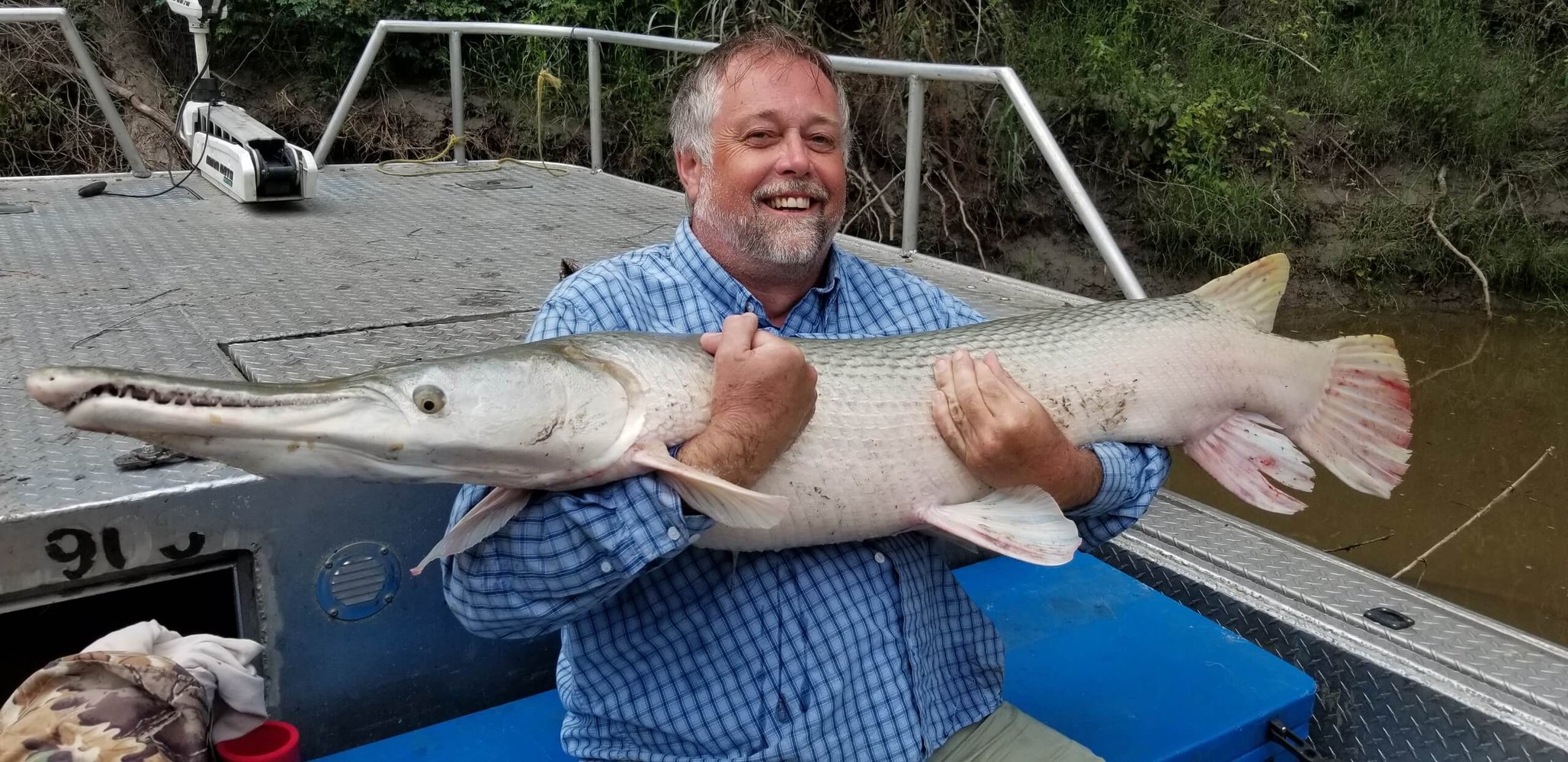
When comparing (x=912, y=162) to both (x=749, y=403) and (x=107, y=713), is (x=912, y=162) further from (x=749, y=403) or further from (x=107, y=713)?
(x=107, y=713)

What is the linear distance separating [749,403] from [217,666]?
104 centimetres

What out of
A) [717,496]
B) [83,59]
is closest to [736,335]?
[717,496]

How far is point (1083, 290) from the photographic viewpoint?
10734 mm

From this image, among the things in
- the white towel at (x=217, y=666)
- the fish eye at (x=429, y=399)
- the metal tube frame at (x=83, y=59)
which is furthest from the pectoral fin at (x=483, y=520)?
the metal tube frame at (x=83, y=59)

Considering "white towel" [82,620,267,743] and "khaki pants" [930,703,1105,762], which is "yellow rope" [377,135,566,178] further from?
"khaki pants" [930,703,1105,762]

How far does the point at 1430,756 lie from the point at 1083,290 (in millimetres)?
8651

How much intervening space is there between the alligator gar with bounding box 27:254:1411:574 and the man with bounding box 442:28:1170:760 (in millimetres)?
61

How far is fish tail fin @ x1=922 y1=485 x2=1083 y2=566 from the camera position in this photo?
1899 millimetres

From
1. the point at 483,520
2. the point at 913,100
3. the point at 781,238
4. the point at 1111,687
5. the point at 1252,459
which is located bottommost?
the point at 1111,687

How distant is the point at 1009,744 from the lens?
7.00 feet

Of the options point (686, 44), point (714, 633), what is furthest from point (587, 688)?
point (686, 44)

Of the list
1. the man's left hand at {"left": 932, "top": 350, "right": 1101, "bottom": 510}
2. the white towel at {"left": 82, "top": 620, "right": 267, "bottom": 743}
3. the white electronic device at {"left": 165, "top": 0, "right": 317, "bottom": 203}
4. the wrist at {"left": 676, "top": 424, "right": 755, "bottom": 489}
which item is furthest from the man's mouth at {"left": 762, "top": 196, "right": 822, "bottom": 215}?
the white electronic device at {"left": 165, "top": 0, "right": 317, "bottom": 203}

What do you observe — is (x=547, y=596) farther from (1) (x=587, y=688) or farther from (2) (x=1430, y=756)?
(2) (x=1430, y=756)

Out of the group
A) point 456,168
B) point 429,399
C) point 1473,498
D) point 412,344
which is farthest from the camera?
point 1473,498
